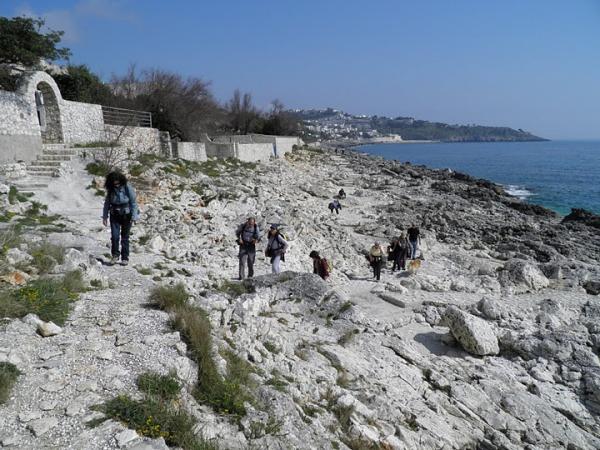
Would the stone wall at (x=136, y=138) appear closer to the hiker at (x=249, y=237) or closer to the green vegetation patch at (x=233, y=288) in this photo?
the hiker at (x=249, y=237)

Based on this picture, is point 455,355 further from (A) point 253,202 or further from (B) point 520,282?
(A) point 253,202

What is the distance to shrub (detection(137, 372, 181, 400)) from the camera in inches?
181

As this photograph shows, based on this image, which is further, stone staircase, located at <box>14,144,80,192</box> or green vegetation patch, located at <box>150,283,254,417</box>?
stone staircase, located at <box>14,144,80,192</box>

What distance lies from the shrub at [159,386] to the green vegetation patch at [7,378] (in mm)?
1262

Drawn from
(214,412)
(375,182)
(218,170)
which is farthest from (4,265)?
(375,182)

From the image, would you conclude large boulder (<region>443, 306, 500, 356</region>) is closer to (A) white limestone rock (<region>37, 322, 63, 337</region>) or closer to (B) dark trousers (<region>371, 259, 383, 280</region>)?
(B) dark trousers (<region>371, 259, 383, 280</region>)

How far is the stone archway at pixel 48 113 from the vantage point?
18.2 m

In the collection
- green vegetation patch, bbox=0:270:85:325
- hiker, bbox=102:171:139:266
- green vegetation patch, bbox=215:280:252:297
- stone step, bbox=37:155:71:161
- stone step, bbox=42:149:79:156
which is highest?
stone step, bbox=42:149:79:156

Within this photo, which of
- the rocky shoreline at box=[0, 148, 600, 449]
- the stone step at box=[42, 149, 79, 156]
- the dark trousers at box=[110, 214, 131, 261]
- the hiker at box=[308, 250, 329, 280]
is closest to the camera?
the rocky shoreline at box=[0, 148, 600, 449]

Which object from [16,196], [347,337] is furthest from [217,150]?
[347,337]

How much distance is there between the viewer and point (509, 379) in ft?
27.2

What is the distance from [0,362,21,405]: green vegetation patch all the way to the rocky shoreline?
0.26 feet

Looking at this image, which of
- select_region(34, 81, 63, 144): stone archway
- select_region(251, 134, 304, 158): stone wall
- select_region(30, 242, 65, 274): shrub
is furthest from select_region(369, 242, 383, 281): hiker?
select_region(251, 134, 304, 158): stone wall

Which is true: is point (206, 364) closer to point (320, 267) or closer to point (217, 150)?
→ point (320, 267)
